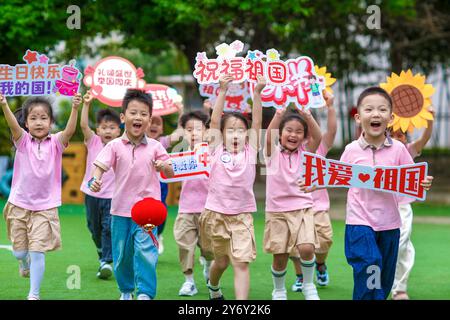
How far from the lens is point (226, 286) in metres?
6.88

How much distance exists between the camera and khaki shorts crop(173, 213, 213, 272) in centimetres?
657

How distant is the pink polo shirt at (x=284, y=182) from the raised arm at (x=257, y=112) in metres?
0.30

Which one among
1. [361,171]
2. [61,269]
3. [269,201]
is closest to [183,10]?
[61,269]

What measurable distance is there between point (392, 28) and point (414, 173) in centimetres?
1264

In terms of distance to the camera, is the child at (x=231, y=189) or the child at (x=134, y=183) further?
the child at (x=231, y=189)

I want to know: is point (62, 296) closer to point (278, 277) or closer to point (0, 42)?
point (278, 277)

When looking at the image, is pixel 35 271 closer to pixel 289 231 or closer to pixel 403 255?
pixel 289 231

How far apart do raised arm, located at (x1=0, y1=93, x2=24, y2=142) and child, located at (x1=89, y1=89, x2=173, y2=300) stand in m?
0.66

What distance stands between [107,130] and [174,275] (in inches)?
57.9

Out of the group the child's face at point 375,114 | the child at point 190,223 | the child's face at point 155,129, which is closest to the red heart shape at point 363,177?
the child's face at point 375,114

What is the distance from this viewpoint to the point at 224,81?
5.75 m

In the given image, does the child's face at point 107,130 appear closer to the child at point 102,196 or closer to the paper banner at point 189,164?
the child at point 102,196

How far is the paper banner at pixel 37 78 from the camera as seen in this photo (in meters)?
6.10

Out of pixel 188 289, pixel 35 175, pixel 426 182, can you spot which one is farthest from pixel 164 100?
pixel 426 182
